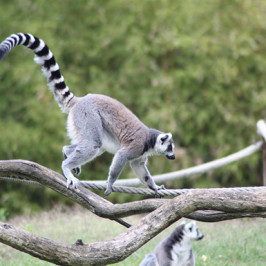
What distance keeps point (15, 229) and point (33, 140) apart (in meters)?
4.87

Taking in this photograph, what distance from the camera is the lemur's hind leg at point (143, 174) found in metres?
4.03

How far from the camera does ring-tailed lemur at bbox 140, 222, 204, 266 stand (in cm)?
377

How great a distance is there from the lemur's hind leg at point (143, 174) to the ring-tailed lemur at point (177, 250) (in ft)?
1.39

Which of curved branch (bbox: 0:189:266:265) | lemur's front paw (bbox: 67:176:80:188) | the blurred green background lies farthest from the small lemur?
the blurred green background

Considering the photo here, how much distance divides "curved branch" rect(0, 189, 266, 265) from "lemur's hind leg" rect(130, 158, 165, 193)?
1.28 metres

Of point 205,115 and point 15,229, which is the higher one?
point 205,115

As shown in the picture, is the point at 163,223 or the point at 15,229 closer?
the point at 15,229

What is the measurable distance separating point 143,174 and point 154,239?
1.12 metres

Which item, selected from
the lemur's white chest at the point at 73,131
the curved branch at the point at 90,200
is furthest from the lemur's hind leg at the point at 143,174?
the curved branch at the point at 90,200

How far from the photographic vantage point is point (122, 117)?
4.03m

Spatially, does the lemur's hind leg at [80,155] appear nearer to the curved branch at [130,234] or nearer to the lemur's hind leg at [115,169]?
the lemur's hind leg at [115,169]

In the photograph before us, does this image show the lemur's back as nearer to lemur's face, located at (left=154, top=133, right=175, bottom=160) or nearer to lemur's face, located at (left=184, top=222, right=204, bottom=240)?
lemur's face, located at (left=154, top=133, right=175, bottom=160)

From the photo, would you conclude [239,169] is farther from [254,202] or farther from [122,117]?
[254,202]

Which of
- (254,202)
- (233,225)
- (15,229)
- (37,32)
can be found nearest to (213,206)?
(254,202)
